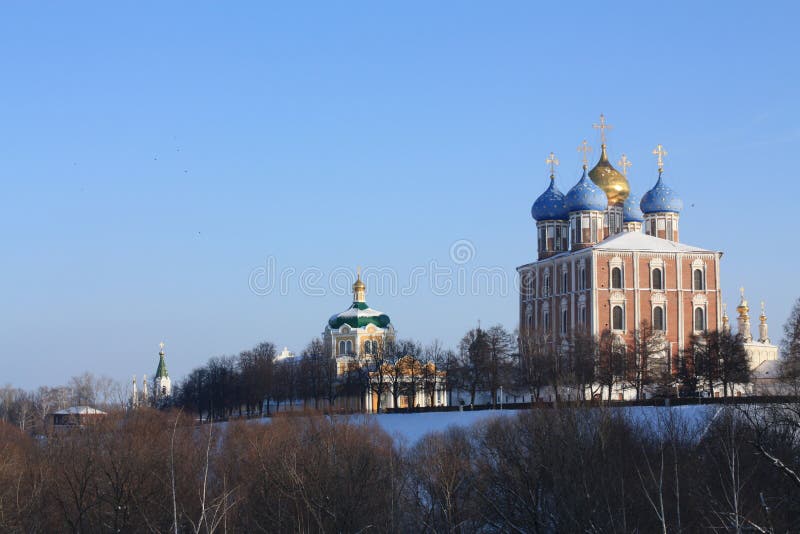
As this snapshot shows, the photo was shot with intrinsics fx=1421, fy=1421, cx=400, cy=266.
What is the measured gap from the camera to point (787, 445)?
1065 inches

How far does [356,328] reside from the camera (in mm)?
72312

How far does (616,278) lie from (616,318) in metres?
1.49

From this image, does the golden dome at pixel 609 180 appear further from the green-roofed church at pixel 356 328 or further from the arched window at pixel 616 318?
the green-roofed church at pixel 356 328

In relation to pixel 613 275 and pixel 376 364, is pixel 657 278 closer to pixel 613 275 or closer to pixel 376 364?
pixel 613 275

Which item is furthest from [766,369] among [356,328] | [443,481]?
[443,481]

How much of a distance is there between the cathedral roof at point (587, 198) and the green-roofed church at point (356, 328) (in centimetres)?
1674

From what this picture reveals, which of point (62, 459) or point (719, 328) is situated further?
point (719, 328)

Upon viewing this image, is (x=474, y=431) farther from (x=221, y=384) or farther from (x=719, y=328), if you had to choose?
(x=221, y=384)

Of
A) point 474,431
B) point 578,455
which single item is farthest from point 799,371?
point 578,455

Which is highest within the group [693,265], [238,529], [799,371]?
[693,265]

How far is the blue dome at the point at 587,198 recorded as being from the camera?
5603cm

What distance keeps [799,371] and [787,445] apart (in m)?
10.9

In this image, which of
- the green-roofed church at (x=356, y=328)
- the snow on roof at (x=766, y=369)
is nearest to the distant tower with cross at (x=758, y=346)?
the snow on roof at (x=766, y=369)

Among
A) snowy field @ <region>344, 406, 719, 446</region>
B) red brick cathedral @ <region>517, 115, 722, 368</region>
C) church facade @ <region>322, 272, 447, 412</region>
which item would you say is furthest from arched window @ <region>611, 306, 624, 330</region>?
snowy field @ <region>344, 406, 719, 446</region>
